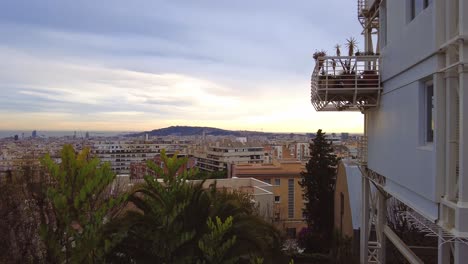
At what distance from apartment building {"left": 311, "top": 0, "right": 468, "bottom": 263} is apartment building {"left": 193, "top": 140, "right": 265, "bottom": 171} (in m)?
87.1

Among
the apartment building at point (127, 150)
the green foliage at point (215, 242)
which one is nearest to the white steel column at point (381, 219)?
the green foliage at point (215, 242)

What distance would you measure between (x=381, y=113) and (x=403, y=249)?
271cm

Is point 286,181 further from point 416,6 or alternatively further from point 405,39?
point 416,6

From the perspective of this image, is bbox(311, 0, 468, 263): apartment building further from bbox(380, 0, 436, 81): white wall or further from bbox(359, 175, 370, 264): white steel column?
bbox(359, 175, 370, 264): white steel column

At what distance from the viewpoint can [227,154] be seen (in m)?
99.2

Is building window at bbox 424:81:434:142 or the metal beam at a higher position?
building window at bbox 424:81:434:142

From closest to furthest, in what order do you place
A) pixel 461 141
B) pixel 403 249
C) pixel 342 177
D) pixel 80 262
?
pixel 80 262
pixel 461 141
pixel 403 249
pixel 342 177

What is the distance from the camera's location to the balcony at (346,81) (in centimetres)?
816

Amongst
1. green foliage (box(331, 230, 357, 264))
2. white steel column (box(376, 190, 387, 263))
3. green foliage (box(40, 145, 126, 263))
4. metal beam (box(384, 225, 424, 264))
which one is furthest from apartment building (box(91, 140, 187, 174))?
green foliage (box(40, 145, 126, 263))

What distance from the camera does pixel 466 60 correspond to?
434 cm

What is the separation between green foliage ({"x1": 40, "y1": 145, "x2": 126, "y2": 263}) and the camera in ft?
10.3

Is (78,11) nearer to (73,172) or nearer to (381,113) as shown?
(381,113)

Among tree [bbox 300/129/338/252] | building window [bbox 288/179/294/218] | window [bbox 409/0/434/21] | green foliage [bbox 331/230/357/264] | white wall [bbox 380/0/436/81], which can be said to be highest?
window [bbox 409/0/434/21]

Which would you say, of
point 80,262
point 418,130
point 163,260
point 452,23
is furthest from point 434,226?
point 80,262
